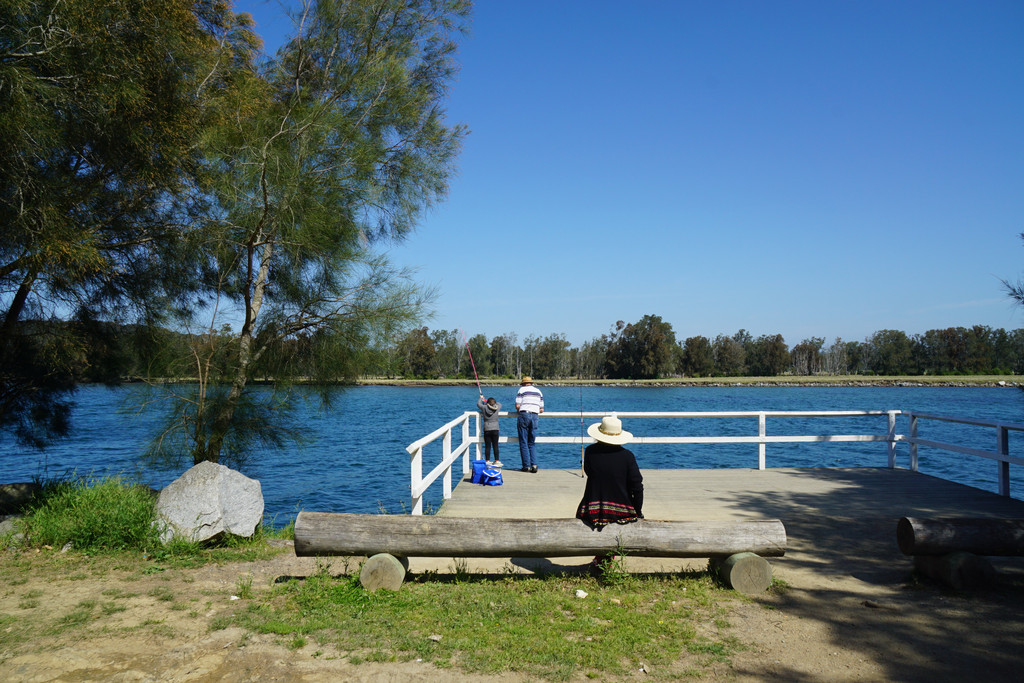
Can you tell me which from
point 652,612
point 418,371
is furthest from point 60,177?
point 418,371

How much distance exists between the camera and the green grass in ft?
15.8

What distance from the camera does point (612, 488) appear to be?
6.31 meters

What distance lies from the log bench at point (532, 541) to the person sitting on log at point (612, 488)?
88 millimetres

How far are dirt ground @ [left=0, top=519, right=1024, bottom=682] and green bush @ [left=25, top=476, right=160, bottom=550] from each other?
856mm

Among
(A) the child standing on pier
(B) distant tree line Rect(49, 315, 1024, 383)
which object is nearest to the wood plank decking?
(A) the child standing on pier

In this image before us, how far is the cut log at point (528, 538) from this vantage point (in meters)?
6.21

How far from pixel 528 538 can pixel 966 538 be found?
366cm

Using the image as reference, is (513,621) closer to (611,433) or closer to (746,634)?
(746,634)

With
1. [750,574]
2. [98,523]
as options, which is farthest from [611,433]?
[98,523]

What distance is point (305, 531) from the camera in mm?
6250

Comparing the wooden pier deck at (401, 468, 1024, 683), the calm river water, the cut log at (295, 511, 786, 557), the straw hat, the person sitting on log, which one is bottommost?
the calm river water

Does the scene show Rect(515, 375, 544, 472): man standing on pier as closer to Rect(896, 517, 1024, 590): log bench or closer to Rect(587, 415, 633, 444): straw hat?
Rect(587, 415, 633, 444): straw hat

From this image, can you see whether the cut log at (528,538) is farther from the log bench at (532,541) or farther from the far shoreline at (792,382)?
the far shoreline at (792,382)

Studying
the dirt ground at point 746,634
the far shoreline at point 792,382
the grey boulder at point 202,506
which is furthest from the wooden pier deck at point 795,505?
the far shoreline at point 792,382
